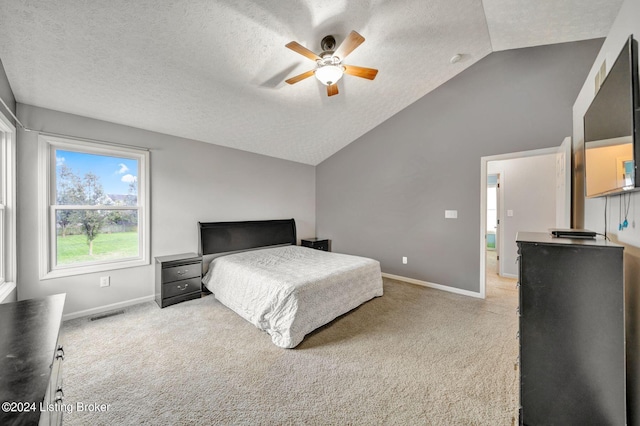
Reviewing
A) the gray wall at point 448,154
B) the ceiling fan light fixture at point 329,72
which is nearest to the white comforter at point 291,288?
the gray wall at point 448,154

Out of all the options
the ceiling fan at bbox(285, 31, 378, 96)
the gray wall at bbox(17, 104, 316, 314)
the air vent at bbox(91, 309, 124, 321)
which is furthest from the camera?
the air vent at bbox(91, 309, 124, 321)

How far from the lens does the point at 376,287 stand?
3451mm

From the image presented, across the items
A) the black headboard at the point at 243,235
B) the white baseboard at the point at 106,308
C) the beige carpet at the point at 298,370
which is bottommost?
the beige carpet at the point at 298,370

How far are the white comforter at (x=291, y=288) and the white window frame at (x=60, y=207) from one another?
0.99m

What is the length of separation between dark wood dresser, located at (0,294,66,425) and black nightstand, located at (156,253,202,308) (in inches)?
69.7

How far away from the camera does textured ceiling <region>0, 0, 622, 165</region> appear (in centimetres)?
200

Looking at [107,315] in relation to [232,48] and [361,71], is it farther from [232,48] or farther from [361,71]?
[361,71]

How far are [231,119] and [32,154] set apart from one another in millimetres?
2127

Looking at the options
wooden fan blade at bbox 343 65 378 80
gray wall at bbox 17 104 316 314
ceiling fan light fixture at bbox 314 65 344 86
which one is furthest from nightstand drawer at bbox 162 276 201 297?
A: wooden fan blade at bbox 343 65 378 80

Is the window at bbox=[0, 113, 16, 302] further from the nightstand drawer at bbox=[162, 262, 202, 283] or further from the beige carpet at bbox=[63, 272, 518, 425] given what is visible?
the nightstand drawer at bbox=[162, 262, 202, 283]

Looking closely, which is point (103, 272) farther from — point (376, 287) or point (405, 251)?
point (405, 251)

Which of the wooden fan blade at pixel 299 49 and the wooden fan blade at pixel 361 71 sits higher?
the wooden fan blade at pixel 361 71

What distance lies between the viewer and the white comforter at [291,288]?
2434mm

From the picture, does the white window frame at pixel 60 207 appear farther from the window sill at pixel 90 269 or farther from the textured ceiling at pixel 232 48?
the textured ceiling at pixel 232 48
